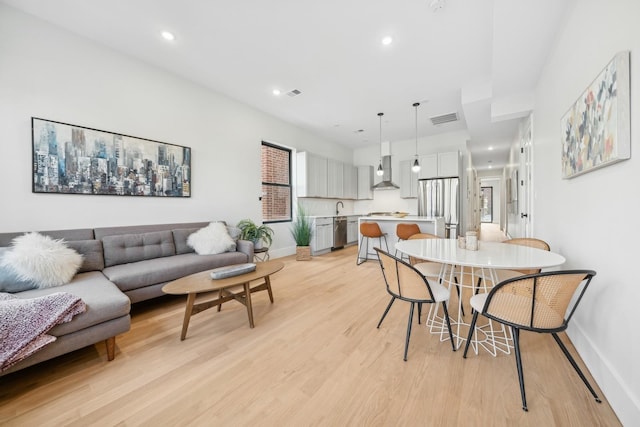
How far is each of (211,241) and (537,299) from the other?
3.34 meters

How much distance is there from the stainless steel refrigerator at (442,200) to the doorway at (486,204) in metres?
10.9

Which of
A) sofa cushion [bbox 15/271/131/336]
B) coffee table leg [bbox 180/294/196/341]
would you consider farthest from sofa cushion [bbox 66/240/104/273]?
coffee table leg [bbox 180/294/196/341]

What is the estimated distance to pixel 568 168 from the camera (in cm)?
207

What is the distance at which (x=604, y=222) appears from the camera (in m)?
1.51

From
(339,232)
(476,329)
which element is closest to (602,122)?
(476,329)

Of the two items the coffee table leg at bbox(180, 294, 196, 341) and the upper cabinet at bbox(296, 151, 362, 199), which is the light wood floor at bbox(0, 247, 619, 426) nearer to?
the coffee table leg at bbox(180, 294, 196, 341)

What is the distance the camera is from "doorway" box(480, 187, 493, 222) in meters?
14.8

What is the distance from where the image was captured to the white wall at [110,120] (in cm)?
239

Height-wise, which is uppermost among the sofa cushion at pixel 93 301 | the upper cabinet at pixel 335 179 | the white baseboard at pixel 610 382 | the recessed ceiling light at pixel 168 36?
the recessed ceiling light at pixel 168 36

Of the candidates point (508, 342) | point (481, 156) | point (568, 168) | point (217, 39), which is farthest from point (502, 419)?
point (481, 156)

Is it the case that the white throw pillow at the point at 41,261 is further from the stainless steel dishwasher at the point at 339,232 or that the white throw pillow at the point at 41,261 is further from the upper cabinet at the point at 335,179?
the upper cabinet at the point at 335,179

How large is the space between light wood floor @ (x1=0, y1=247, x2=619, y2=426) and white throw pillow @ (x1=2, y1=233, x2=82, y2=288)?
68 centimetres

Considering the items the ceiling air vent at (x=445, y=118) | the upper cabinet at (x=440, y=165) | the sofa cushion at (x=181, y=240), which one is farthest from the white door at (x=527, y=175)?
the sofa cushion at (x=181, y=240)

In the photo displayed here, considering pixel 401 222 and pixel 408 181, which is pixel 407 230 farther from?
pixel 408 181
